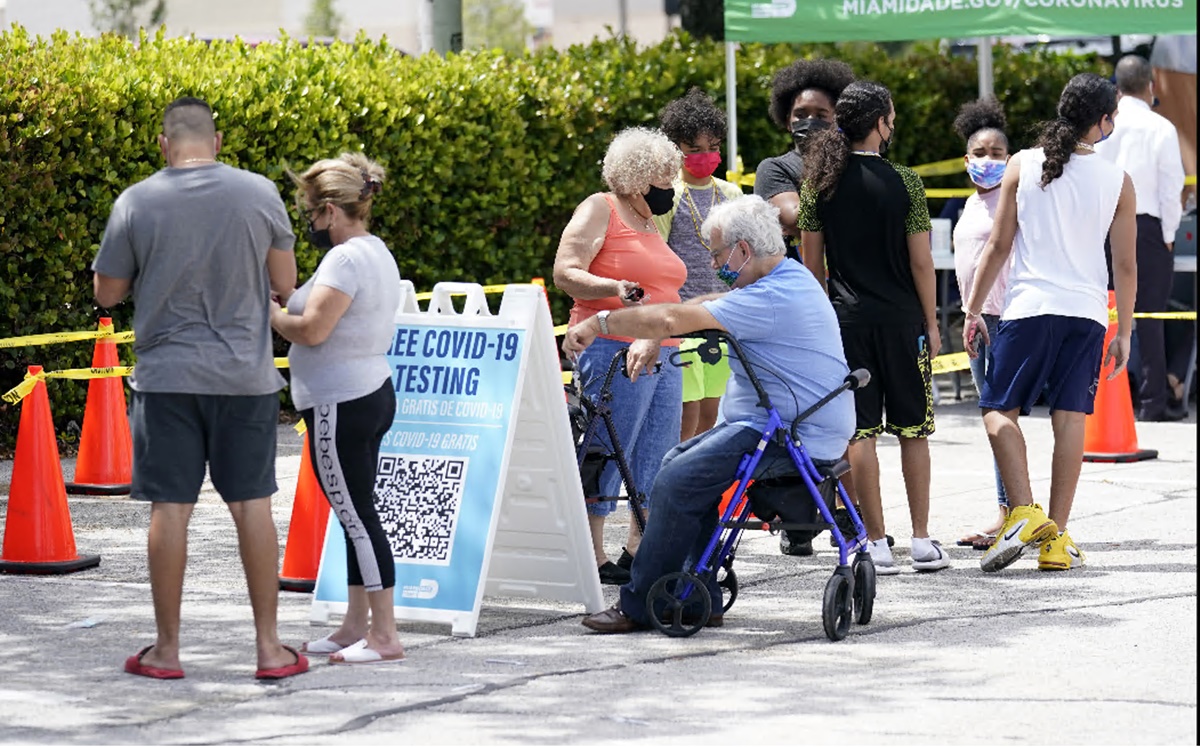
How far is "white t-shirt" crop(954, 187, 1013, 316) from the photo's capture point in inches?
344

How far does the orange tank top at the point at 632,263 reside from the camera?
24.5 ft

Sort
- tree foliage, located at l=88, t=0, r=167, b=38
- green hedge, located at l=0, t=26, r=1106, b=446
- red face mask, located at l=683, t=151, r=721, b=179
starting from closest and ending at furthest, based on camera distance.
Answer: red face mask, located at l=683, t=151, r=721, b=179, green hedge, located at l=0, t=26, r=1106, b=446, tree foliage, located at l=88, t=0, r=167, b=38

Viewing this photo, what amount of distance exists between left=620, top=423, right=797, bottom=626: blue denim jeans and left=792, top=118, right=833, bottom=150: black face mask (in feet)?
6.80

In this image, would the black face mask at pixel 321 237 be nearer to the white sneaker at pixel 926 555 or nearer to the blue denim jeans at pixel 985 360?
the white sneaker at pixel 926 555

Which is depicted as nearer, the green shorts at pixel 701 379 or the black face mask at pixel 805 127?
the green shorts at pixel 701 379

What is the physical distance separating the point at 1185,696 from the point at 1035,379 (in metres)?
2.37

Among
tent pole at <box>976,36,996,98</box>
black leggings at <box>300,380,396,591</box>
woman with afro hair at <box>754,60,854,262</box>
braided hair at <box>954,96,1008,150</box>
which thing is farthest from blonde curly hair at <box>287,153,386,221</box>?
tent pole at <box>976,36,996,98</box>

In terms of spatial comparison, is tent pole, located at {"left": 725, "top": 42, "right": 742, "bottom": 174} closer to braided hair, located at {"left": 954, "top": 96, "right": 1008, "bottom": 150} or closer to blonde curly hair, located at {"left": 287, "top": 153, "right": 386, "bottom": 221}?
braided hair, located at {"left": 954, "top": 96, "right": 1008, "bottom": 150}

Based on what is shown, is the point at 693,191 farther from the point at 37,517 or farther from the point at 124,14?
the point at 124,14

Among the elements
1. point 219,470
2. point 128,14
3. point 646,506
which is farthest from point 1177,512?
point 128,14

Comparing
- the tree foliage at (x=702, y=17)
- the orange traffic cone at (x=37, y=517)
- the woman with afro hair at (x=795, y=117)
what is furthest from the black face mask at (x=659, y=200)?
the tree foliage at (x=702, y=17)

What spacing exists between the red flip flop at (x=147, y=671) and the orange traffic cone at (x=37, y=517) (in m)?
1.85

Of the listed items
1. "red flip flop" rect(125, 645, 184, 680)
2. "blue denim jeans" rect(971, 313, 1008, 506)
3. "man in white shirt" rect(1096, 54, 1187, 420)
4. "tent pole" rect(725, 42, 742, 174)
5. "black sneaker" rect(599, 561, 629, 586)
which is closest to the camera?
"red flip flop" rect(125, 645, 184, 680)

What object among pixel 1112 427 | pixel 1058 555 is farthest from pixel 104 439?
pixel 1112 427
